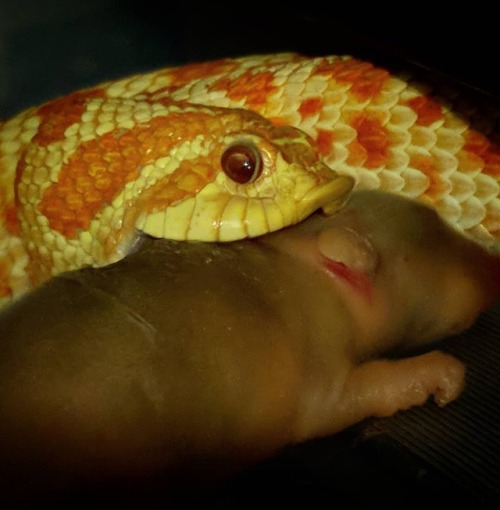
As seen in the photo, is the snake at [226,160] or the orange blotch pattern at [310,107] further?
the orange blotch pattern at [310,107]

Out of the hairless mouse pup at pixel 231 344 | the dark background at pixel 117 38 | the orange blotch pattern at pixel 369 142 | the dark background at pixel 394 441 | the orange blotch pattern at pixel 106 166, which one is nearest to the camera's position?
the hairless mouse pup at pixel 231 344

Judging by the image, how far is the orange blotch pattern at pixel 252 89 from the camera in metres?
1.32

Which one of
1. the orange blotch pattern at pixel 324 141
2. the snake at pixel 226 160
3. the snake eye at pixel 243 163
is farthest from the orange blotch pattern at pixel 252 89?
the snake eye at pixel 243 163

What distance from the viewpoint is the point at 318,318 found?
42.1 inches

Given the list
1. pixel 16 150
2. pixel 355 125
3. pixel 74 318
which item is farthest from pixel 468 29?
pixel 16 150

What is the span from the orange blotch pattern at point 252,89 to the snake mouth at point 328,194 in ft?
0.82

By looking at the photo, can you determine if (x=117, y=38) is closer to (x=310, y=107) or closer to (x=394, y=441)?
(x=310, y=107)

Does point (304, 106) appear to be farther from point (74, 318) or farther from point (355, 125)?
point (74, 318)

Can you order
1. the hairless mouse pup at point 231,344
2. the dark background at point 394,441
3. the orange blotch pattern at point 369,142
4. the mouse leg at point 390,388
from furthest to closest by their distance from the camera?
1. the orange blotch pattern at point 369,142
2. the mouse leg at point 390,388
3. the dark background at point 394,441
4. the hairless mouse pup at point 231,344

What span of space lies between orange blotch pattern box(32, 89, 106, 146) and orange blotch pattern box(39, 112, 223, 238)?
2.8 inches

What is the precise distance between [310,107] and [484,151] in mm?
276

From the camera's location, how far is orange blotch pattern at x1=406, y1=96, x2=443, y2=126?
1239 millimetres

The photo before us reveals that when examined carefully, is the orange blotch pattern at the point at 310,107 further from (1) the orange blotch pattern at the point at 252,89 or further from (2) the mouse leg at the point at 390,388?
(2) the mouse leg at the point at 390,388

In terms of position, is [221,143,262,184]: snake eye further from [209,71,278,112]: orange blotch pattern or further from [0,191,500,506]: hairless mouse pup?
[209,71,278,112]: orange blotch pattern
